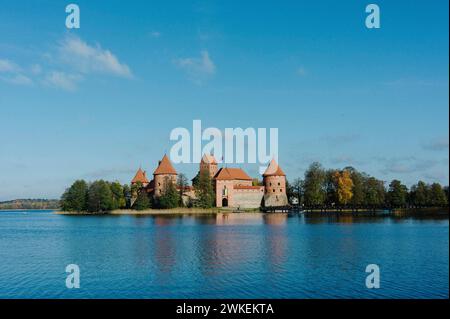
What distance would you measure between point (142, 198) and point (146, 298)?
166 feet

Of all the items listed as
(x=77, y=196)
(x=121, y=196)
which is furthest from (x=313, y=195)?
(x=77, y=196)

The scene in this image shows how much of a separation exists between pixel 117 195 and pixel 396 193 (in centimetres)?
3977

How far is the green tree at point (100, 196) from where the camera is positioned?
61969 mm

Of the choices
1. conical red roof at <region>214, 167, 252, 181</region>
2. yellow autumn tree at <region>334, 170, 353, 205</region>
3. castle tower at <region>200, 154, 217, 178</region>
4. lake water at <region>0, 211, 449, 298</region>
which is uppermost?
castle tower at <region>200, 154, 217, 178</region>

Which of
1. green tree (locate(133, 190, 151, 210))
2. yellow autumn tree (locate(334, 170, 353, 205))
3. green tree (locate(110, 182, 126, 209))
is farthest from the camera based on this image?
green tree (locate(110, 182, 126, 209))

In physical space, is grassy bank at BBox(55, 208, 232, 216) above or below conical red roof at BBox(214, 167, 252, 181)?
below

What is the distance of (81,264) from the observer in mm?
18484

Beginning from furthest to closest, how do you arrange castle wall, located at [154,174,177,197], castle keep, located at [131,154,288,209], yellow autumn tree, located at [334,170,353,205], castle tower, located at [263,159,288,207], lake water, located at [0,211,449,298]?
castle tower, located at [263,159,288,207] < castle keep, located at [131,154,288,209] < castle wall, located at [154,174,177,197] < yellow autumn tree, located at [334,170,353,205] < lake water, located at [0,211,449,298]

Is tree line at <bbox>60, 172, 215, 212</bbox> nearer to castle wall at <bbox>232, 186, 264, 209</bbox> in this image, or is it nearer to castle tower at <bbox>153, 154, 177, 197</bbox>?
castle tower at <bbox>153, 154, 177, 197</bbox>

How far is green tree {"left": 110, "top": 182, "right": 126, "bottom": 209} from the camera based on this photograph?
213 ft

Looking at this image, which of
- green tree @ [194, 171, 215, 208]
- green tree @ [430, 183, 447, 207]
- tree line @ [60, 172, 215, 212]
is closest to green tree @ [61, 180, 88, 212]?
tree line @ [60, 172, 215, 212]

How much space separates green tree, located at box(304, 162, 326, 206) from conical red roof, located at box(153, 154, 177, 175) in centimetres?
1973

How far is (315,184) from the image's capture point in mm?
60844
